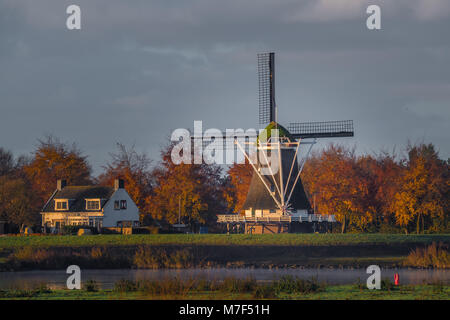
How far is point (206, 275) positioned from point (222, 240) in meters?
19.0

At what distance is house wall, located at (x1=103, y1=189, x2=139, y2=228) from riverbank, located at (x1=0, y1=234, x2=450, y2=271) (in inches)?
814

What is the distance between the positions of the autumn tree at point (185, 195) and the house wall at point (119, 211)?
80.7 inches

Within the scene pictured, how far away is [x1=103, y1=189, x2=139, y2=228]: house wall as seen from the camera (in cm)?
8062

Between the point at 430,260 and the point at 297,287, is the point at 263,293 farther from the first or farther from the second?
the point at 430,260

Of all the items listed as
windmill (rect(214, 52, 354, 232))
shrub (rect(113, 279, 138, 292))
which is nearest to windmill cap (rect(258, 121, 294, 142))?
windmill (rect(214, 52, 354, 232))

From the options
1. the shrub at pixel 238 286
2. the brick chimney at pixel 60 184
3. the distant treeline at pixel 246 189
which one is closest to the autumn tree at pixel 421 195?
the distant treeline at pixel 246 189

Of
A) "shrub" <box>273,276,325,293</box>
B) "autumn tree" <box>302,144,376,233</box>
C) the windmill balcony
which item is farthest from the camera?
"autumn tree" <box>302,144,376,233</box>

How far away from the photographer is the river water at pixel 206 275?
119 feet

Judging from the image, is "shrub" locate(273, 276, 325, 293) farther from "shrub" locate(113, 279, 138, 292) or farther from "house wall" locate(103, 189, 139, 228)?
"house wall" locate(103, 189, 139, 228)

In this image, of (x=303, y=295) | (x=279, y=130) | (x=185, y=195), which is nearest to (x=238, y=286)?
(x=303, y=295)
